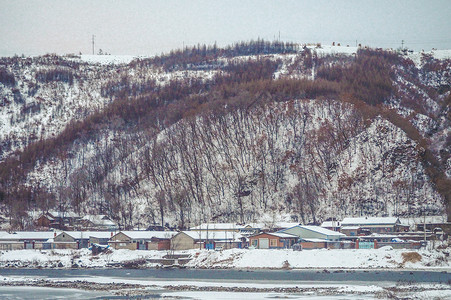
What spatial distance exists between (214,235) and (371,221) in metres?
29.6

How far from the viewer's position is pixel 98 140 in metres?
189

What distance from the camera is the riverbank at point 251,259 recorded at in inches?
3474

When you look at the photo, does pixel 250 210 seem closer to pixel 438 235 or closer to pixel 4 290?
pixel 438 235

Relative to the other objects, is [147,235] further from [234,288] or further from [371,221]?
[234,288]

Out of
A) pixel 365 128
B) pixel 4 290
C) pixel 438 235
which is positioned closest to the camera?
pixel 4 290

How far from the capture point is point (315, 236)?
375ft

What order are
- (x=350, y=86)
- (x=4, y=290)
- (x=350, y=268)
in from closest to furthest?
(x=4, y=290) < (x=350, y=268) < (x=350, y=86)

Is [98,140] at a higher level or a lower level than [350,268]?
higher

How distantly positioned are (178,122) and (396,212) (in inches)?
2613

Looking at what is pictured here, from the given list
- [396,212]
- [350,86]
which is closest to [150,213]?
[396,212]

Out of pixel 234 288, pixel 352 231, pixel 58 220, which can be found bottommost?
pixel 352 231

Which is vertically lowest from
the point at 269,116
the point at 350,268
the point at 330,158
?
the point at 350,268

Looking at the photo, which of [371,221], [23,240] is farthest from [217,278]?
[23,240]

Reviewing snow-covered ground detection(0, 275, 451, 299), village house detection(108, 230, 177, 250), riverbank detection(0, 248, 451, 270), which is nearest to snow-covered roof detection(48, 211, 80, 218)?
village house detection(108, 230, 177, 250)
